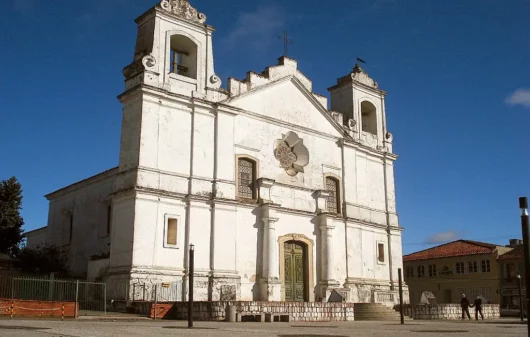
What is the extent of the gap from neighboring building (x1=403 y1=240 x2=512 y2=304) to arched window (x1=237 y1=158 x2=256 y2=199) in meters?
29.1

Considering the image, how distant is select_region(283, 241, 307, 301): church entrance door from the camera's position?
28.7 m

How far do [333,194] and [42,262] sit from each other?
15.5 metres

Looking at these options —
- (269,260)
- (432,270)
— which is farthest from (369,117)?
(432,270)

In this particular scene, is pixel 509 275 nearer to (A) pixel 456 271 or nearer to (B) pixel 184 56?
(A) pixel 456 271

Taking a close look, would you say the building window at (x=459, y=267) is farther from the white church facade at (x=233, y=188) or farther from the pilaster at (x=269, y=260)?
the pilaster at (x=269, y=260)

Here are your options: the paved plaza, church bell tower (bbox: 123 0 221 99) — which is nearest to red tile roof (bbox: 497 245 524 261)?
church bell tower (bbox: 123 0 221 99)

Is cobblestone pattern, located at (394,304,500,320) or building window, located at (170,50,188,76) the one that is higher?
building window, located at (170,50,188,76)

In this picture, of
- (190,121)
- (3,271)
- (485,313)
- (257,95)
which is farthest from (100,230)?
(485,313)

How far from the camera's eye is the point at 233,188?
89.7ft

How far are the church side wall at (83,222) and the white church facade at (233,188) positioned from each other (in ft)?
0.36

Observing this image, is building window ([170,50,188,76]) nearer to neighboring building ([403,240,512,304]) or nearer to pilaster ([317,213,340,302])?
pilaster ([317,213,340,302])

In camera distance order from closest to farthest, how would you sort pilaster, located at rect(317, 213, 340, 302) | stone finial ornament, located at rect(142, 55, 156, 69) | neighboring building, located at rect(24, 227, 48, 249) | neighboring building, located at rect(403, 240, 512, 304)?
stone finial ornament, located at rect(142, 55, 156, 69), pilaster, located at rect(317, 213, 340, 302), neighboring building, located at rect(24, 227, 48, 249), neighboring building, located at rect(403, 240, 512, 304)

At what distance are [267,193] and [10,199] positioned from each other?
638 inches

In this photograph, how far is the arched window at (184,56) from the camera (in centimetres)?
2792
